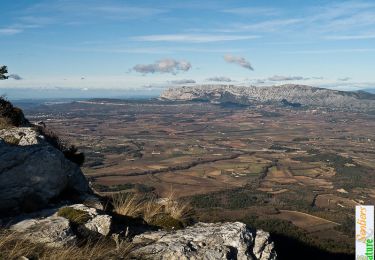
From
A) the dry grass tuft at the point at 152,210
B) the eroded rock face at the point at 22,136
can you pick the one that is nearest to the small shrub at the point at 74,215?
the dry grass tuft at the point at 152,210

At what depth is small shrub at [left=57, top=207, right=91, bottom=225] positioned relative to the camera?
9.98 meters

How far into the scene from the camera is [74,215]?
1015cm

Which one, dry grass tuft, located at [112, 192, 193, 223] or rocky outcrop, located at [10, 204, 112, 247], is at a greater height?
rocky outcrop, located at [10, 204, 112, 247]

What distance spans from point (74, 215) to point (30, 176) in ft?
7.04

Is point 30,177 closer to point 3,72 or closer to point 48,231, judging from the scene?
point 48,231

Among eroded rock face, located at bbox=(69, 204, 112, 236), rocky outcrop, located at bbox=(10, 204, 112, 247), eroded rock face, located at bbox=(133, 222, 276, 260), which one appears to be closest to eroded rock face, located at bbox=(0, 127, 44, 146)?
rocky outcrop, located at bbox=(10, 204, 112, 247)

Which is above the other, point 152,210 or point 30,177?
point 30,177

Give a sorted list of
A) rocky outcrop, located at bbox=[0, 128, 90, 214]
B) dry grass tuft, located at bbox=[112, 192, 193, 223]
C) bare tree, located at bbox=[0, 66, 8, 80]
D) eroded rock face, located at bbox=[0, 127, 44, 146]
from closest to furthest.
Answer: rocky outcrop, located at bbox=[0, 128, 90, 214] < dry grass tuft, located at bbox=[112, 192, 193, 223] < eroded rock face, located at bbox=[0, 127, 44, 146] < bare tree, located at bbox=[0, 66, 8, 80]

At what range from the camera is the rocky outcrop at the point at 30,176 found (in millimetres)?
10773

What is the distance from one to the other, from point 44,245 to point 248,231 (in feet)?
15.1

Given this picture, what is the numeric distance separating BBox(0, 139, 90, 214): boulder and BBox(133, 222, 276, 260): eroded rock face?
3.10 metres

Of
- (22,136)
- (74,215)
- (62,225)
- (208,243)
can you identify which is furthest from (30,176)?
(208,243)

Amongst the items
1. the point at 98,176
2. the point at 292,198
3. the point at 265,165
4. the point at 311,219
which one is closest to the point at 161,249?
the point at 311,219

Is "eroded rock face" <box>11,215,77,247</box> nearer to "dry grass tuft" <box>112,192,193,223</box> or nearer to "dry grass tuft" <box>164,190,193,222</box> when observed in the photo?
"dry grass tuft" <box>112,192,193,223</box>
